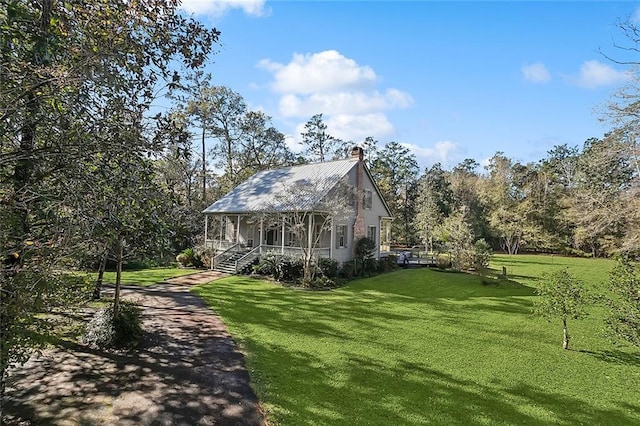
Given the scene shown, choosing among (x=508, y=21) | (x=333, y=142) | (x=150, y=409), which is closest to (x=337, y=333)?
(x=150, y=409)

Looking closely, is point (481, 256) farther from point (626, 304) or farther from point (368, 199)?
point (626, 304)

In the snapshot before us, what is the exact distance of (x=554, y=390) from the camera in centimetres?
734

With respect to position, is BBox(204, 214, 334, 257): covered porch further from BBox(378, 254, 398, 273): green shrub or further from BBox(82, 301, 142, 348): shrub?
BBox(82, 301, 142, 348): shrub

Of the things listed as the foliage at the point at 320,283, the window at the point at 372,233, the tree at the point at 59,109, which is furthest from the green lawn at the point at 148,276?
the tree at the point at 59,109

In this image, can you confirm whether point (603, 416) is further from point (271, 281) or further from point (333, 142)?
point (333, 142)

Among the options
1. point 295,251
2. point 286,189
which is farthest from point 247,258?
point 286,189

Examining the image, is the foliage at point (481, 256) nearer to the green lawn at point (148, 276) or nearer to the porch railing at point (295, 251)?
the porch railing at point (295, 251)

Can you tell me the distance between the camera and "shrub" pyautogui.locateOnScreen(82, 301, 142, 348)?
875 centimetres

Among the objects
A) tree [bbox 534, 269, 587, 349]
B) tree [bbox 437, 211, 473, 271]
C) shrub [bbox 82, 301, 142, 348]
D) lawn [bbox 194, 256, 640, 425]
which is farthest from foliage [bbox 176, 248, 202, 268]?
tree [bbox 534, 269, 587, 349]

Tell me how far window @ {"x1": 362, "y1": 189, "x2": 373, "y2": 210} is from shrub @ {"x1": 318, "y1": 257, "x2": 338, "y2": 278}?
243 inches

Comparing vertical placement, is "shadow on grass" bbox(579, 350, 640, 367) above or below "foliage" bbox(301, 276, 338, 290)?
below

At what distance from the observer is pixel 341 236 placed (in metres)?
23.2

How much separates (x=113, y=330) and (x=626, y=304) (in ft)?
39.8

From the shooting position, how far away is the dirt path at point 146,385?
575 centimetres
